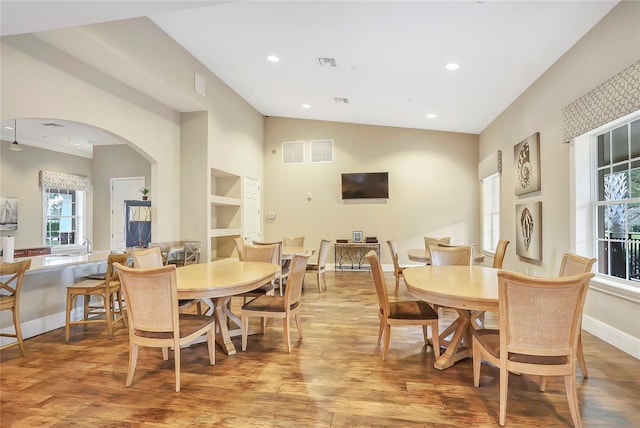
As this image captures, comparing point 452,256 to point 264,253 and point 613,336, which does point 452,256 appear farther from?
point 264,253

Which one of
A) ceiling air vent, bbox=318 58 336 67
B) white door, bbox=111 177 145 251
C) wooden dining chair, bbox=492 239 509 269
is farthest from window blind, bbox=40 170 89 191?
wooden dining chair, bbox=492 239 509 269

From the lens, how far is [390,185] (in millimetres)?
8055

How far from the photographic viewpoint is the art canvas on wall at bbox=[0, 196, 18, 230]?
23.1 ft

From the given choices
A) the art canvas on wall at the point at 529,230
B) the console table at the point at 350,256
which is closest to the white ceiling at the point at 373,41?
the art canvas on wall at the point at 529,230

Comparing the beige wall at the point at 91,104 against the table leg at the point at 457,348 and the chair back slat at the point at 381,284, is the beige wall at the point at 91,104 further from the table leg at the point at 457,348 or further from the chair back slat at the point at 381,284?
the table leg at the point at 457,348

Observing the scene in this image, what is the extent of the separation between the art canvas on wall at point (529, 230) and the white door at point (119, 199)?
7848 mm

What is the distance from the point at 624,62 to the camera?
2.97 metres

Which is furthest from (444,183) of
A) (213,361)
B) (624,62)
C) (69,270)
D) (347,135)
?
(69,270)

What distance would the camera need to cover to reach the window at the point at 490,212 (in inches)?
271

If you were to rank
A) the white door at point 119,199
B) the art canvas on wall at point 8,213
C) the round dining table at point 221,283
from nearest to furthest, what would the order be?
1. the round dining table at point 221,283
2. the art canvas on wall at point 8,213
3. the white door at point 119,199

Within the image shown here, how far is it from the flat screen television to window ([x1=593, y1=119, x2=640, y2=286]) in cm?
455

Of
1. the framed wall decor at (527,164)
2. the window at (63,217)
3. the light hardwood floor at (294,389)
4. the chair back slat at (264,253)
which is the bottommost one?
the light hardwood floor at (294,389)

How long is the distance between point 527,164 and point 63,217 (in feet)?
32.9

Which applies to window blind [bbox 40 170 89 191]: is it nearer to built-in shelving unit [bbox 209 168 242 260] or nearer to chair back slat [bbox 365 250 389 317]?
built-in shelving unit [bbox 209 168 242 260]
